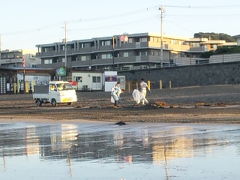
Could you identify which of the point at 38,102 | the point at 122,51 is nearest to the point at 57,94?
the point at 38,102

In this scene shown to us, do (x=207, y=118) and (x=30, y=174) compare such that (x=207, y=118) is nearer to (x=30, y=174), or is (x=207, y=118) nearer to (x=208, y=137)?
(x=208, y=137)

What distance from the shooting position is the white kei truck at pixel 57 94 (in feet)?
144

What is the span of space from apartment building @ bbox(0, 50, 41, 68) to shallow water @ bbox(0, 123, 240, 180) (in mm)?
133031

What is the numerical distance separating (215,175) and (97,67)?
388 ft

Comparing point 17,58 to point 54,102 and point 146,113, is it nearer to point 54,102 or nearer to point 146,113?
point 54,102

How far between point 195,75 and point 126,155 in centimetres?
6361

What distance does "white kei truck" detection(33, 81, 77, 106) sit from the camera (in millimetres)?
43906

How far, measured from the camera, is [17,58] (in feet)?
524

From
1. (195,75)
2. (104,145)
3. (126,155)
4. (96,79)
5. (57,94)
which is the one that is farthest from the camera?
(96,79)

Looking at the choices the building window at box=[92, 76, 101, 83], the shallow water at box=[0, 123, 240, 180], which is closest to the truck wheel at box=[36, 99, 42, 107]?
the shallow water at box=[0, 123, 240, 180]

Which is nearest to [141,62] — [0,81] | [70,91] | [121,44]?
[121,44]

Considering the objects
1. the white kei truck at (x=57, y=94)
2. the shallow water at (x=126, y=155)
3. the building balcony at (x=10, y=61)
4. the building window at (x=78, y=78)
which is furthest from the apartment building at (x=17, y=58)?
the shallow water at (x=126, y=155)

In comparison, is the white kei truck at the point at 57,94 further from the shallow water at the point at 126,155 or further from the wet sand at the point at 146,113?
the shallow water at the point at 126,155

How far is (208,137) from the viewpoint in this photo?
15.6 metres
